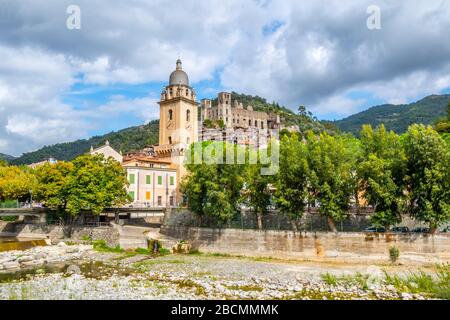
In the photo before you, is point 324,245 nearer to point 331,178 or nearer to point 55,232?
point 331,178

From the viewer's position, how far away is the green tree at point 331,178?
3316 centimetres

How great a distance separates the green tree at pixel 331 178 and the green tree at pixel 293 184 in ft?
2.72

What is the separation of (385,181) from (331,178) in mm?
4207

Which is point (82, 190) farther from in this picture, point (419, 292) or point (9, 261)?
point (419, 292)

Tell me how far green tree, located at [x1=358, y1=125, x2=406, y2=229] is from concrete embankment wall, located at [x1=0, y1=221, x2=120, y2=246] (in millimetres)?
26985

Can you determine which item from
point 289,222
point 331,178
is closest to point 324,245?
point 289,222

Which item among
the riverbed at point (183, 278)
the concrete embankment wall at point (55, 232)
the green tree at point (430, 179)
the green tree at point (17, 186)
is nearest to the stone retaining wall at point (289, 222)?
the green tree at point (430, 179)

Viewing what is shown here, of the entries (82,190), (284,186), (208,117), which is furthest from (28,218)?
(208,117)

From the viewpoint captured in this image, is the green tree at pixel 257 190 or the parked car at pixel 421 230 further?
the green tree at pixel 257 190

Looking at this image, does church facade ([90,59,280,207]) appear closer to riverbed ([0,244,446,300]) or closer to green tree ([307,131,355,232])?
riverbed ([0,244,446,300])

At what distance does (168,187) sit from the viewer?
197 ft

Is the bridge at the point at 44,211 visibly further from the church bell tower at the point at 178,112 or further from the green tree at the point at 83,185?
the church bell tower at the point at 178,112

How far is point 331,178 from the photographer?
110ft

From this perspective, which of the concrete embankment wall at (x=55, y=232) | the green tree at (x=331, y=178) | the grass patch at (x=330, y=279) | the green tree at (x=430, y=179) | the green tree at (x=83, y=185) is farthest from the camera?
the green tree at (x=83, y=185)
